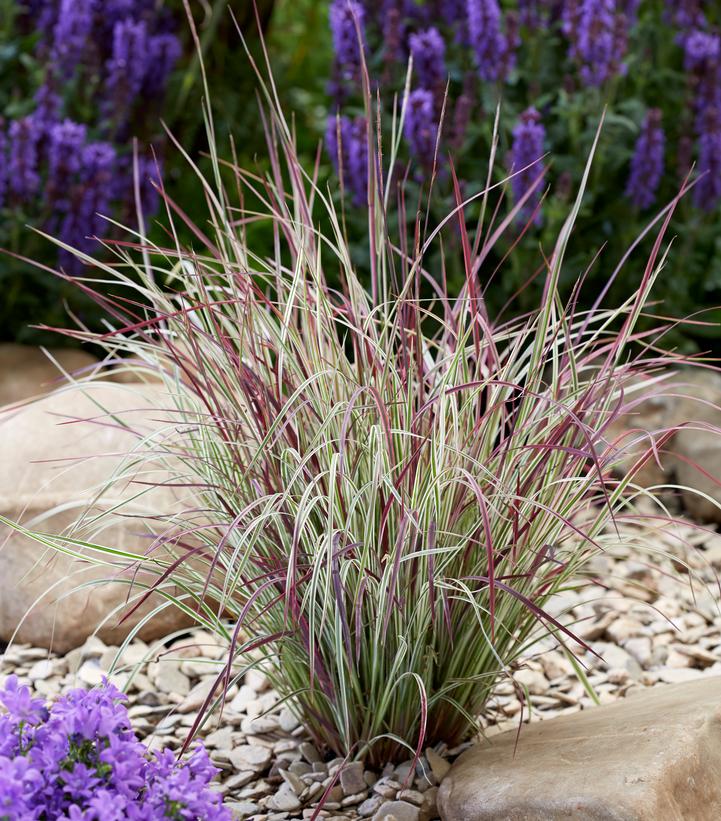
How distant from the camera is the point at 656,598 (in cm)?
218

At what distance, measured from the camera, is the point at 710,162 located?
2836 millimetres

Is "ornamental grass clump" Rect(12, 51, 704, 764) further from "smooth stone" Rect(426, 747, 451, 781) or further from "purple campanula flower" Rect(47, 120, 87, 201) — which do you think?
"purple campanula flower" Rect(47, 120, 87, 201)

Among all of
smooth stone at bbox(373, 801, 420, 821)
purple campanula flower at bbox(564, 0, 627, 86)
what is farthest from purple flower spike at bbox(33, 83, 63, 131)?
smooth stone at bbox(373, 801, 420, 821)

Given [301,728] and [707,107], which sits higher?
[707,107]

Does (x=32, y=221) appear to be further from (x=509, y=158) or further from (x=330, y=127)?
(x=509, y=158)

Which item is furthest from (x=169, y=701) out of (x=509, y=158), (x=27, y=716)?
(x=509, y=158)

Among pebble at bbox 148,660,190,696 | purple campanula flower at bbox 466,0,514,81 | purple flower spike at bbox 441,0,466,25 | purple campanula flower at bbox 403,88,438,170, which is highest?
purple flower spike at bbox 441,0,466,25

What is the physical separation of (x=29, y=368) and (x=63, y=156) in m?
0.57

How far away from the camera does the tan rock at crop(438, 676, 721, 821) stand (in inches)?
48.1

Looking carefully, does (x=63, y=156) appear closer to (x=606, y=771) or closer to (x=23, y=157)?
(x=23, y=157)

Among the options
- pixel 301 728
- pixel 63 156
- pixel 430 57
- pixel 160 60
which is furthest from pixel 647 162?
pixel 301 728

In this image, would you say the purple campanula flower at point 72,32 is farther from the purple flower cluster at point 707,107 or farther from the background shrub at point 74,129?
the purple flower cluster at point 707,107

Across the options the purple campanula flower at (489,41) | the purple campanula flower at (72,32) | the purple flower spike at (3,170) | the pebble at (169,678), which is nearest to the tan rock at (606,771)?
the pebble at (169,678)

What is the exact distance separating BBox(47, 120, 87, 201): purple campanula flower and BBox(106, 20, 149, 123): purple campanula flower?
0.17 m
